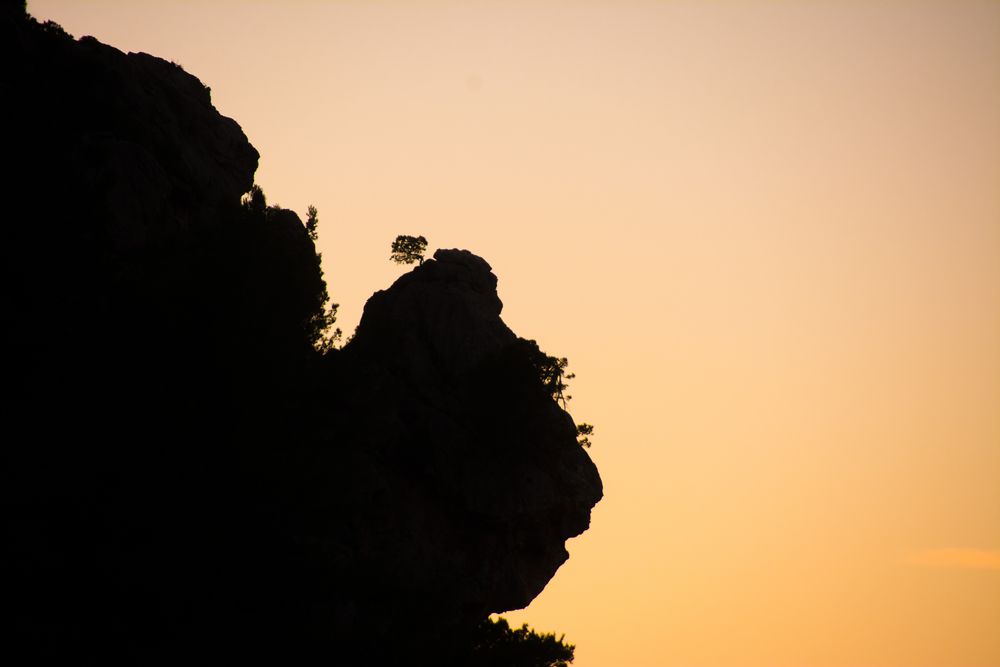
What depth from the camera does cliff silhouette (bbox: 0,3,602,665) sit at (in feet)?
106

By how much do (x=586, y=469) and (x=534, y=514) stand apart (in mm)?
4331

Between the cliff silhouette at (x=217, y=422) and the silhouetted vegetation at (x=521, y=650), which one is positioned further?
the silhouetted vegetation at (x=521, y=650)

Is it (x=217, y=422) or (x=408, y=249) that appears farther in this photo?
(x=408, y=249)

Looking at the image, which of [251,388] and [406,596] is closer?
[251,388]

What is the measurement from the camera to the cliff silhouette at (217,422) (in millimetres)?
32219

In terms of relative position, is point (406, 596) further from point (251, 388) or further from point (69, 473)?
point (69, 473)

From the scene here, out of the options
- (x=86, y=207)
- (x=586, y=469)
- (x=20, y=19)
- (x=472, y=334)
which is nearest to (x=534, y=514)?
(x=586, y=469)

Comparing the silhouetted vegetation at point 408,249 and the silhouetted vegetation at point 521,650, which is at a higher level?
the silhouetted vegetation at point 408,249

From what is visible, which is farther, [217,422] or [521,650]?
[521,650]

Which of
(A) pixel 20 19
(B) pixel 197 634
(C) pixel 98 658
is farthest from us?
(A) pixel 20 19

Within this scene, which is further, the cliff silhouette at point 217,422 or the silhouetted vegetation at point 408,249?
the silhouetted vegetation at point 408,249

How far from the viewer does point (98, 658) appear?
3027cm

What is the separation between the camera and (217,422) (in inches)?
1425

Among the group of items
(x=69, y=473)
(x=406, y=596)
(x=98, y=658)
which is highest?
(x=406, y=596)
